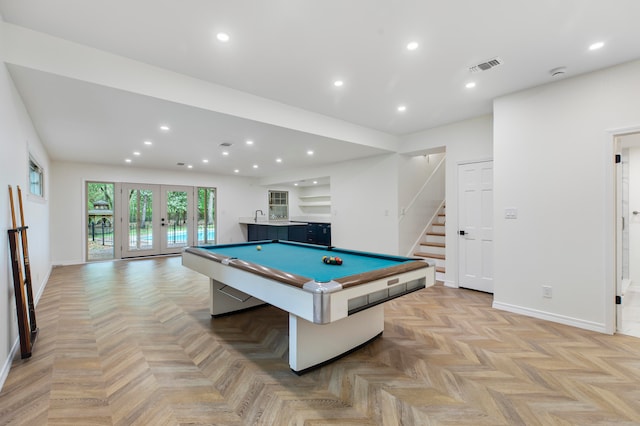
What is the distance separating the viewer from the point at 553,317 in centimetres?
320

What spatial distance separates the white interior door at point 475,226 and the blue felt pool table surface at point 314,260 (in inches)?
90.5

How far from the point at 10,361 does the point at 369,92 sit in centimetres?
419

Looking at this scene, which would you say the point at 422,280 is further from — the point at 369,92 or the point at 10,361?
the point at 10,361

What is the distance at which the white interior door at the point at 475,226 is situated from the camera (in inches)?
167

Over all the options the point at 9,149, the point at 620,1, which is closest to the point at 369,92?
the point at 620,1

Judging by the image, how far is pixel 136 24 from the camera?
2.20m

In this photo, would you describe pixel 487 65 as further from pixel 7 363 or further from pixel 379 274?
pixel 7 363

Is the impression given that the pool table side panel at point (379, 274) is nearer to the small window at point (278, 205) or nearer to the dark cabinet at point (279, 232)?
the dark cabinet at point (279, 232)

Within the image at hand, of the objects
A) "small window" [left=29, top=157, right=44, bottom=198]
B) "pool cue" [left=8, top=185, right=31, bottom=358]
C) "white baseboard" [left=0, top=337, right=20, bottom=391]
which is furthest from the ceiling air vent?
"small window" [left=29, top=157, right=44, bottom=198]

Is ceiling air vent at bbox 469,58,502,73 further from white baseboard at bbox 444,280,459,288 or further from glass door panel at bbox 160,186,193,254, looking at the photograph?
glass door panel at bbox 160,186,193,254

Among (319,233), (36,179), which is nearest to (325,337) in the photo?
(36,179)

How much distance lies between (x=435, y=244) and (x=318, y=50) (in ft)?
Answer: 13.9

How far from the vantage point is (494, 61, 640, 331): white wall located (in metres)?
2.90

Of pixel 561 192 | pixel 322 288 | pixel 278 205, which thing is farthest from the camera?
pixel 278 205
